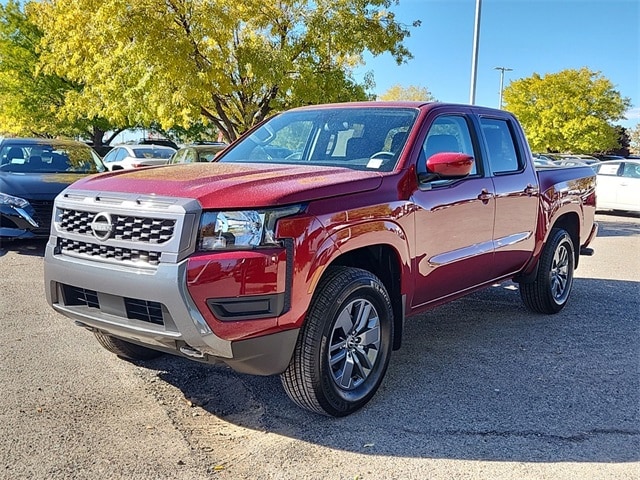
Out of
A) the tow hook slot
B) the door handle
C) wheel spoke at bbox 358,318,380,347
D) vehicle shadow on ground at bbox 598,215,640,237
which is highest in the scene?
the door handle

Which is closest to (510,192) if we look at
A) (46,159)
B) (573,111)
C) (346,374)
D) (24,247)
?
(346,374)

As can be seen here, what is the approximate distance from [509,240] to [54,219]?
3520 mm

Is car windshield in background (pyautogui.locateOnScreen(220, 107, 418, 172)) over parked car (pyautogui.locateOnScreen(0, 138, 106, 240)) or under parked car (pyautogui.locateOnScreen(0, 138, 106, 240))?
over

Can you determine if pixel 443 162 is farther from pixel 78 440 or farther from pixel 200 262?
pixel 78 440

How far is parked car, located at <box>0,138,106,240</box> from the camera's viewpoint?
25.6 ft

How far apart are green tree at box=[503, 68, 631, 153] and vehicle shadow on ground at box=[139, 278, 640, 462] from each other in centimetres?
4136

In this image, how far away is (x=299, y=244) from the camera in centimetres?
310

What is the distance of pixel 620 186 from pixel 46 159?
1464 centimetres

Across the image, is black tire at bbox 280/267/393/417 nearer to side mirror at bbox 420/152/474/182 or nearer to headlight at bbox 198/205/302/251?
headlight at bbox 198/205/302/251

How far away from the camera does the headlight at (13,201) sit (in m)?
7.78

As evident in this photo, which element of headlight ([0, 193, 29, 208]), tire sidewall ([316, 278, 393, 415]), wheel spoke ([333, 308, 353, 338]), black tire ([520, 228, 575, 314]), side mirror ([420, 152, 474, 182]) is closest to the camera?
tire sidewall ([316, 278, 393, 415])

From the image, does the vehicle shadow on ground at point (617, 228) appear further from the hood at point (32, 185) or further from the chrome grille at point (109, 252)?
the chrome grille at point (109, 252)

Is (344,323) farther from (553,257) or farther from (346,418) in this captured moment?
(553,257)

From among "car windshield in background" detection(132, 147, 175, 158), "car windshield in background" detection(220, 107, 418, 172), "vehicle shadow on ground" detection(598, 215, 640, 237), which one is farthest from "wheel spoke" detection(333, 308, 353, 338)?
"car windshield in background" detection(132, 147, 175, 158)
